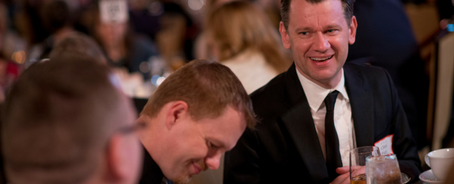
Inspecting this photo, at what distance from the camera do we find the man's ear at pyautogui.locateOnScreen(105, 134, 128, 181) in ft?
2.62

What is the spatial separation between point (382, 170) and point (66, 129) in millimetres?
978

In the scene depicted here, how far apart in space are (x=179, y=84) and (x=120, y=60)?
341 centimetres

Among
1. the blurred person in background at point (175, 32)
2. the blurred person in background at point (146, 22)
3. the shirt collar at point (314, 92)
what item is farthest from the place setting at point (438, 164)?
the blurred person in background at point (146, 22)

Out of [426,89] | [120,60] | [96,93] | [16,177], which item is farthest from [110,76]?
[120,60]

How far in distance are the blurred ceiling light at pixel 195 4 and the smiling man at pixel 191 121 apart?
24.0 ft

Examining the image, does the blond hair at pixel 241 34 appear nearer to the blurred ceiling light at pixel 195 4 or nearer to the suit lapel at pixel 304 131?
the suit lapel at pixel 304 131

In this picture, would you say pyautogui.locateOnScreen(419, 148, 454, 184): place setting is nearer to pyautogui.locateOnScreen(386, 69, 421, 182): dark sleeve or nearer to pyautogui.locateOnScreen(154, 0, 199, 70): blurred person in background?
pyautogui.locateOnScreen(386, 69, 421, 182): dark sleeve

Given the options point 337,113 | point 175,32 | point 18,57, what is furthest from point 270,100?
point 175,32

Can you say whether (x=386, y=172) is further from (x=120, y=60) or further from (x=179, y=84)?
(x=120, y=60)

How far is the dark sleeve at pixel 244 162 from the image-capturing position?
1716 millimetres

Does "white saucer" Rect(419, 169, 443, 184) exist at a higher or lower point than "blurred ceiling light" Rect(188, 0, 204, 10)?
higher

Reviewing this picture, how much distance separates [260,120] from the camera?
5.58 feet

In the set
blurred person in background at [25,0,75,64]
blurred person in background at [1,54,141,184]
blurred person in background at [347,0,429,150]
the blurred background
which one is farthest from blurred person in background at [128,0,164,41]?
blurred person in background at [1,54,141,184]

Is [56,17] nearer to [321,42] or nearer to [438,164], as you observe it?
[321,42]
